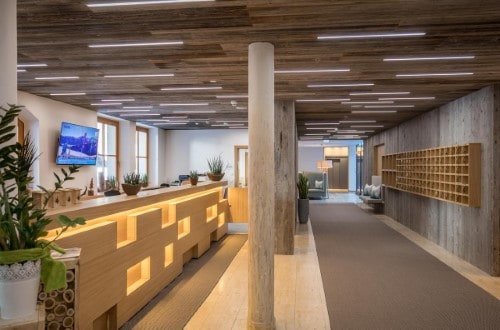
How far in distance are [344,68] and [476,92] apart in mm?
2633

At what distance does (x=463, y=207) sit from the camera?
22.1ft

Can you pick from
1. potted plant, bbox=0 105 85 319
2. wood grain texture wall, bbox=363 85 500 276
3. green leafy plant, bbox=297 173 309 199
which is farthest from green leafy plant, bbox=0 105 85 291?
green leafy plant, bbox=297 173 309 199

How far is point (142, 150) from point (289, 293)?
983 cm

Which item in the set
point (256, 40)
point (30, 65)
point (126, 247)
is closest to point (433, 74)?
point (256, 40)

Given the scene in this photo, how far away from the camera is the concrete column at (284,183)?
680 centimetres

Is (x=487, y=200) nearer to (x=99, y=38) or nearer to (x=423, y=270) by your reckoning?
(x=423, y=270)

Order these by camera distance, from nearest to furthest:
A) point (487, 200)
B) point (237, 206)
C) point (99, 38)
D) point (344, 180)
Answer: point (99, 38) → point (487, 200) → point (237, 206) → point (344, 180)

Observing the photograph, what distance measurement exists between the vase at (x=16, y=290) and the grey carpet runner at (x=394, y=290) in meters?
2.69

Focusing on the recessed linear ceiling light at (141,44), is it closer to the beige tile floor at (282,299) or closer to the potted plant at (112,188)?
the potted plant at (112,188)

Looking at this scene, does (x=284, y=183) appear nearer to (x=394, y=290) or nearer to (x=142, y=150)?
(x=394, y=290)

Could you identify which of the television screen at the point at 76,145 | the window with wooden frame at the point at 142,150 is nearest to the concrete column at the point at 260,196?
the television screen at the point at 76,145

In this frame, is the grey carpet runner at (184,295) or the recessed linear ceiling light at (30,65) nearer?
the grey carpet runner at (184,295)

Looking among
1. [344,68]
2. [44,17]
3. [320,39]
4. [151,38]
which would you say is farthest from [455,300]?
[44,17]

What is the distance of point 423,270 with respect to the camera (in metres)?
6.01
